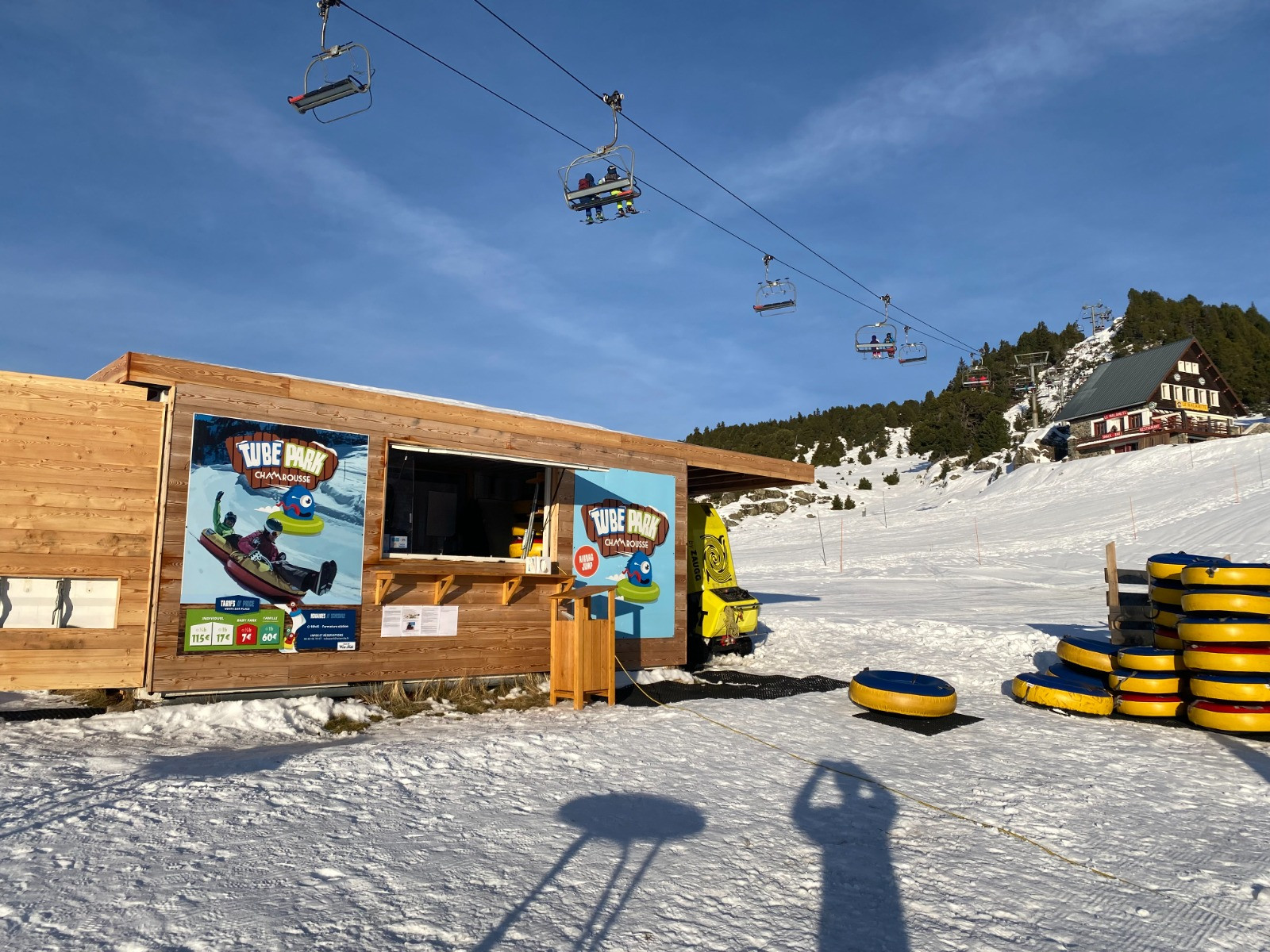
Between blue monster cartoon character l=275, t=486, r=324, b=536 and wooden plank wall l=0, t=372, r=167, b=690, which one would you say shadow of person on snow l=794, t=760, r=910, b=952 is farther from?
wooden plank wall l=0, t=372, r=167, b=690

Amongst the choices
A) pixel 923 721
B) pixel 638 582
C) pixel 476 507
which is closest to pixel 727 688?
pixel 638 582

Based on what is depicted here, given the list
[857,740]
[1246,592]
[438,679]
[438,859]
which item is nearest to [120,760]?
[438,859]

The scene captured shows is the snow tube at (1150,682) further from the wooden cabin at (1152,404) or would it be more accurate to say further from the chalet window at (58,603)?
the wooden cabin at (1152,404)

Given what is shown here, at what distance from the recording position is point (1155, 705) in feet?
33.9

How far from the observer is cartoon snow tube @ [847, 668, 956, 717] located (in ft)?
34.7

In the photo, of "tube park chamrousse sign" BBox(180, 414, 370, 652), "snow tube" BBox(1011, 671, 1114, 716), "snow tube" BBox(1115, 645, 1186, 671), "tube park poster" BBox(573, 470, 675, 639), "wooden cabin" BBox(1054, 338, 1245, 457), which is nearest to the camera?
"tube park chamrousse sign" BBox(180, 414, 370, 652)

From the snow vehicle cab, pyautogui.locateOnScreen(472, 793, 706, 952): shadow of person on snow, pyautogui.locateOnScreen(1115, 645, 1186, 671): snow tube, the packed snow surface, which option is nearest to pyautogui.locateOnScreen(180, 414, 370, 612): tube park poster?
the packed snow surface

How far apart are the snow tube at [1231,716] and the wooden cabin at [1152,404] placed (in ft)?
178

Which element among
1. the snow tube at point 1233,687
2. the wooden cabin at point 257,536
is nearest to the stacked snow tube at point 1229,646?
the snow tube at point 1233,687

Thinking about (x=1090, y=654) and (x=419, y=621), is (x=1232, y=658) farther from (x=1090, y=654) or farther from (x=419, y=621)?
(x=419, y=621)

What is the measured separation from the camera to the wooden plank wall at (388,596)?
8.95 meters

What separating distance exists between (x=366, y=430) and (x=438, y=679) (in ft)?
10.9

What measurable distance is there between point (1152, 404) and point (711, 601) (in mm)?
56890

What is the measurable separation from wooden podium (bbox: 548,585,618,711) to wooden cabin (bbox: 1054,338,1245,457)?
5711 cm
